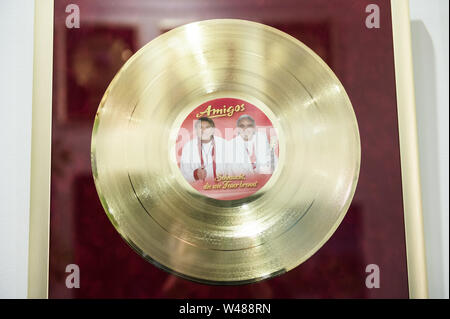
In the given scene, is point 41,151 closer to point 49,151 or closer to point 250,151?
point 49,151

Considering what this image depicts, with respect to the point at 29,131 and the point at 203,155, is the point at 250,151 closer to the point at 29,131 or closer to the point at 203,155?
the point at 203,155

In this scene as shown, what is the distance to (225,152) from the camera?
0.80 m

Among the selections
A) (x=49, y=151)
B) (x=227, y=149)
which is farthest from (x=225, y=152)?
(x=49, y=151)

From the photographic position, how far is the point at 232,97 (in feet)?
2.65

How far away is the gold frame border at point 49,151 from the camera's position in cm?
76

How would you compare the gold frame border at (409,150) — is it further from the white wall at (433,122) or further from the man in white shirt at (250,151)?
the man in white shirt at (250,151)

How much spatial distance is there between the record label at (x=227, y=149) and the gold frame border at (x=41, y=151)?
32cm

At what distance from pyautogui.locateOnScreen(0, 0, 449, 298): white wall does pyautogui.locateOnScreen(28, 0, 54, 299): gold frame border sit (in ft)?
0.22

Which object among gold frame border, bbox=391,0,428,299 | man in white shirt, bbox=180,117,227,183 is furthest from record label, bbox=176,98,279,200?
gold frame border, bbox=391,0,428,299

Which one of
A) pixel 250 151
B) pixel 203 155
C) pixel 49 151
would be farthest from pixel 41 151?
pixel 250 151

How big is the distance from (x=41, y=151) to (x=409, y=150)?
889 millimetres

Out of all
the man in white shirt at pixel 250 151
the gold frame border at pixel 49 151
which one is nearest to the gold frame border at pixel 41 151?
the gold frame border at pixel 49 151
